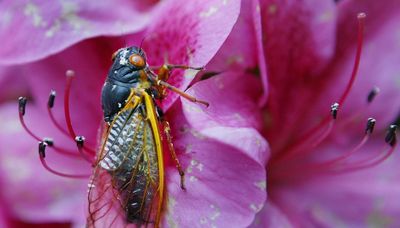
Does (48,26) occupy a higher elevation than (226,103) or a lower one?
higher

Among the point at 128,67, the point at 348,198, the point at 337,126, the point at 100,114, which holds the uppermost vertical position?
the point at 128,67

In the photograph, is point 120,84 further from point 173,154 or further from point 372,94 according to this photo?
point 372,94

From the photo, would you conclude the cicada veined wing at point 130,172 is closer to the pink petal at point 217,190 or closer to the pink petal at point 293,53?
the pink petal at point 217,190

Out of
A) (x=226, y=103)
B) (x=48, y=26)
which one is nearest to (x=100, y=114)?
(x=48, y=26)

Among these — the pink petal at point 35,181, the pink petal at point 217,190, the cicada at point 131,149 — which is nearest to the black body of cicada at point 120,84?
the cicada at point 131,149

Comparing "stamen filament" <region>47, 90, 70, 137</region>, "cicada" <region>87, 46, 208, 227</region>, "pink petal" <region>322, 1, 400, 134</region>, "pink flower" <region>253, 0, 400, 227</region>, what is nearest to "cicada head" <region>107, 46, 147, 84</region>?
"cicada" <region>87, 46, 208, 227</region>

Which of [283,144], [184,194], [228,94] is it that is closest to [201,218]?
[184,194]

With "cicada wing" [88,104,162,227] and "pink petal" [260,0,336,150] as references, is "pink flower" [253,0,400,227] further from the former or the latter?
"cicada wing" [88,104,162,227]
